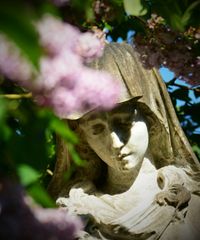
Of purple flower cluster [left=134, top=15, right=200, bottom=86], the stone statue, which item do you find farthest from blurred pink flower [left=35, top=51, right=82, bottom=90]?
the stone statue

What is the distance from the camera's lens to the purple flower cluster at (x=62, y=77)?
1.15m

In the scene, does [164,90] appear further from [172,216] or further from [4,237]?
[4,237]

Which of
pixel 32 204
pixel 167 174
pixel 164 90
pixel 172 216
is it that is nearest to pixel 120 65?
pixel 164 90

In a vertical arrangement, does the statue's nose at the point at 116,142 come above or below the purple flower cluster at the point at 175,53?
below

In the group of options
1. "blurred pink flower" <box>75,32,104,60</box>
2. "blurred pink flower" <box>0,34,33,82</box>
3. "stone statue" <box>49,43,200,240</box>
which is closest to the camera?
"blurred pink flower" <box>0,34,33,82</box>

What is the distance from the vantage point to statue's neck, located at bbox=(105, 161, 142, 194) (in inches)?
107

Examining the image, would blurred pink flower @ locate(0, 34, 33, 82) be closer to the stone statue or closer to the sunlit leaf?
the sunlit leaf

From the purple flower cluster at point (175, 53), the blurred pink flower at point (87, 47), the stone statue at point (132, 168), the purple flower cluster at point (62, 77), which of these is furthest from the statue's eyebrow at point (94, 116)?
the purple flower cluster at point (62, 77)

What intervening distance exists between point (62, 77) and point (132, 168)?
1523 mm

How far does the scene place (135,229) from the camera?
244 cm

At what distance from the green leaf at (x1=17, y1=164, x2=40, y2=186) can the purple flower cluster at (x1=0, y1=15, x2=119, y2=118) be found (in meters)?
0.15

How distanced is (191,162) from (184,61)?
686mm

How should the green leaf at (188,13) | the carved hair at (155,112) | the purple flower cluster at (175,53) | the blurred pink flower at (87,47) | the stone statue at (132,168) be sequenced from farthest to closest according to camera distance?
the carved hair at (155,112) < the stone statue at (132,168) < the purple flower cluster at (175,53) < the green leaf at (188,13) < the blurred pink flower at (87,47)

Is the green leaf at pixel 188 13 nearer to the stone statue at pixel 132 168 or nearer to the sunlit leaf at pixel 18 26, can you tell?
the stone statue at pixel 132 168
